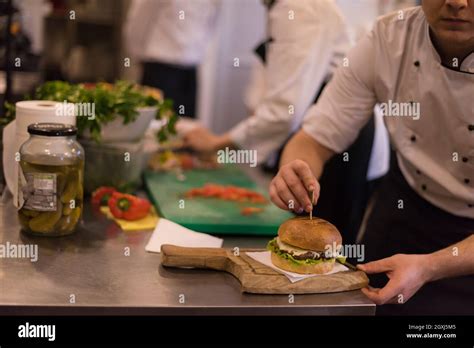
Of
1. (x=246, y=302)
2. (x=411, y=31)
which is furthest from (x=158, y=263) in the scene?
(x=411, y=31)

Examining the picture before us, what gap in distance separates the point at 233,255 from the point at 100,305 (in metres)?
0.37

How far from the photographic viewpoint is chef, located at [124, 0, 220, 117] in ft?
15.6

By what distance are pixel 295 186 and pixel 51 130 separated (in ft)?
1.95

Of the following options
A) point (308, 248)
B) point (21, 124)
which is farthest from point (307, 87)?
point (308, 248)

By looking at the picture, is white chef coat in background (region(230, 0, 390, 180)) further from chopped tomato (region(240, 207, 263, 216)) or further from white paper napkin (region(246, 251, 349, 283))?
white paper napkin (region(246, 251, 349, 283))

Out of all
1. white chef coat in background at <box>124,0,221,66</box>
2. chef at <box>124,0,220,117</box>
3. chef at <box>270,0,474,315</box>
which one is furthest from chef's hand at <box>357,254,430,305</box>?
white chef coat in background at <box>124,0,221,66</box>

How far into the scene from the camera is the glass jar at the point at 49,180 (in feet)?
5.53

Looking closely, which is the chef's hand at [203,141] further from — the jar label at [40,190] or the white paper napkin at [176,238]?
the jar label at [40,190]

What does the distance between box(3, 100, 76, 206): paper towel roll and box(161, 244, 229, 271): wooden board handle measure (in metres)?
0.52

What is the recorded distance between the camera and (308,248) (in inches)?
60.5

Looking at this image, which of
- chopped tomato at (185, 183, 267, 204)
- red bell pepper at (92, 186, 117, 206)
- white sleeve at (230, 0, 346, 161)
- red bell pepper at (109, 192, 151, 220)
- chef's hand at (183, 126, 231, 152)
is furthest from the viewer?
chef's hand at (183, 126, 231, 152)

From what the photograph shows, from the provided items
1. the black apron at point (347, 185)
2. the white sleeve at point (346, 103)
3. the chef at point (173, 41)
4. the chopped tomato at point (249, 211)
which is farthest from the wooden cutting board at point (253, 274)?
the chef at point (173, 41)

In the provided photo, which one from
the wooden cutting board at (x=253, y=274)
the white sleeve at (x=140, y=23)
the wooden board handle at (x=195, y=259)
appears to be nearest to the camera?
the wooden cutting board at (x=253, y=274)

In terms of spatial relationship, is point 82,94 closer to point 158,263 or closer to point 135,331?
point 158,263
